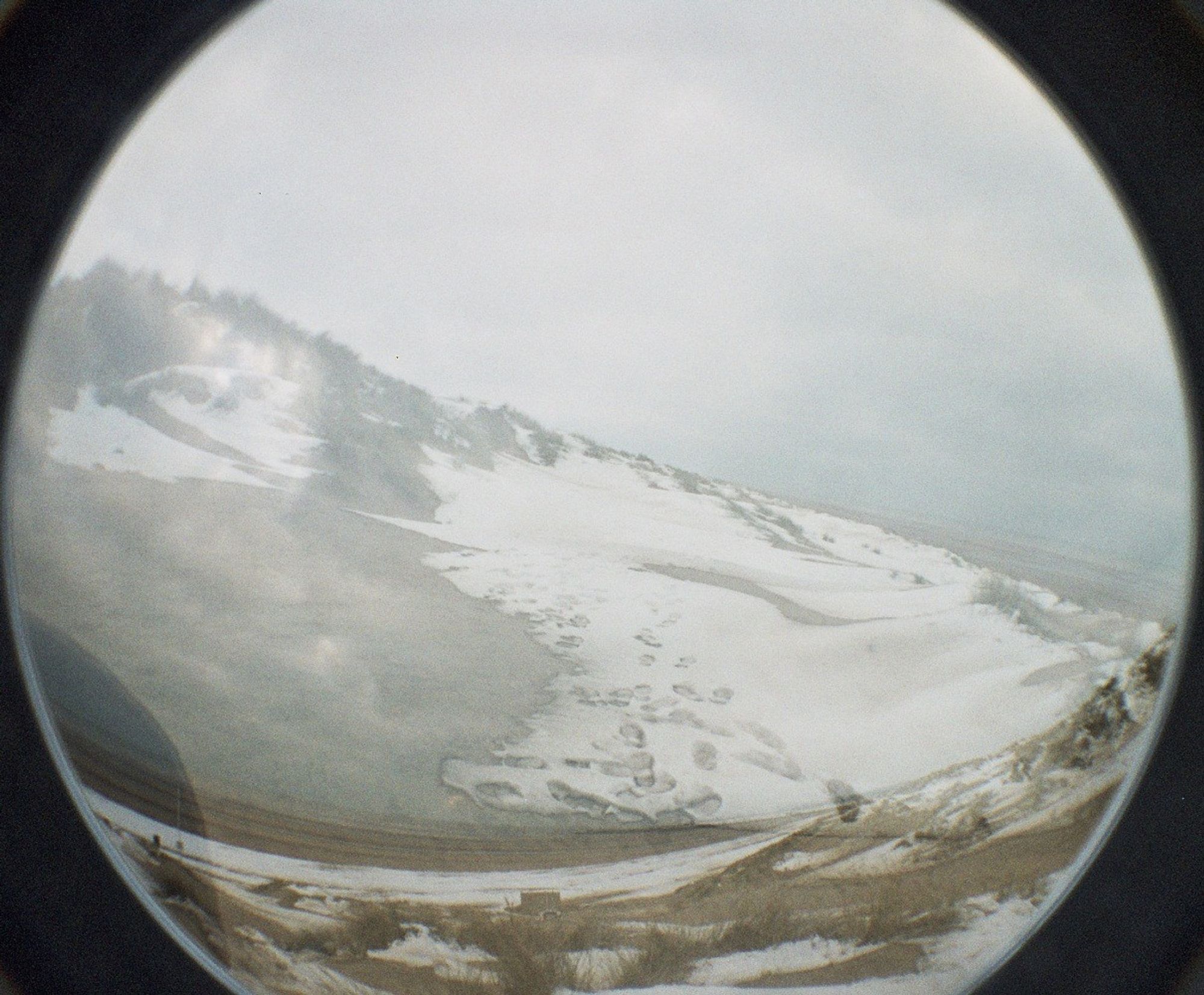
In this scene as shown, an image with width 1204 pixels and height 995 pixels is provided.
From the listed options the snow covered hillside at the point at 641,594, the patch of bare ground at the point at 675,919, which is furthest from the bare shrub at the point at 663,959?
the snow covered hillside at the point at 641,594

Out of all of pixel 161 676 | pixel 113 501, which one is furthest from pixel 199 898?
pixel 113 501

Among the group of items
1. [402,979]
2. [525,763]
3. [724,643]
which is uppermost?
[724,643]

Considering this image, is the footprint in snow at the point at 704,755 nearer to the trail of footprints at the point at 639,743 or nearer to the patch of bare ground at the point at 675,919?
the trail of footprints at the point at 639,743

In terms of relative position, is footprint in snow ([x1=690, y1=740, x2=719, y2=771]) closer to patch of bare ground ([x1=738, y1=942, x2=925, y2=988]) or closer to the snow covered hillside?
the snow covered hillside

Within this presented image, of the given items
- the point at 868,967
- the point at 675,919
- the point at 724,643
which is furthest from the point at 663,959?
the point at 724,643

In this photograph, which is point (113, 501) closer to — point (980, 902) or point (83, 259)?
point (83, 259)

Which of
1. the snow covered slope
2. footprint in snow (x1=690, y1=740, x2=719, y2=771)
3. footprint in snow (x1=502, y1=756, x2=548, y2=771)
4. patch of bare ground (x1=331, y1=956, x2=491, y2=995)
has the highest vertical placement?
the snow covered slope

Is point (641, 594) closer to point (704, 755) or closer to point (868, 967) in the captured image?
point (704, 755)

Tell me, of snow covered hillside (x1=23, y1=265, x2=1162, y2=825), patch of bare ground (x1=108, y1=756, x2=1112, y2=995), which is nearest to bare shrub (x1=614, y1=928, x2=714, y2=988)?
patch of bare ground (x1=108, y1=756, x2=1112, y2=995)
